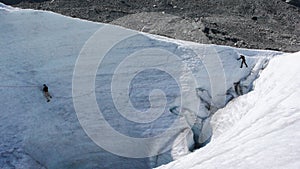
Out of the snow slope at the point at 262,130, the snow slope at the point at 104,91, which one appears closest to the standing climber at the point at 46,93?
the snow slope at the point at 104,91

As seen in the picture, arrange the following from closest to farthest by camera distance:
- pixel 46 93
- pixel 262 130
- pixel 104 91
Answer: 1. pixel 262 130
2. pixel 46 93
3. pixel 104 91

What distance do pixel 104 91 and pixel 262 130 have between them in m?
3.32

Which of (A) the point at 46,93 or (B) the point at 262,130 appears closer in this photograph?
(B) the point at 262,130

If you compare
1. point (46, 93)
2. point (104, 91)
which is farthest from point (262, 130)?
point (46, 93)

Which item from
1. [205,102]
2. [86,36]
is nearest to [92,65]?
[86,36]

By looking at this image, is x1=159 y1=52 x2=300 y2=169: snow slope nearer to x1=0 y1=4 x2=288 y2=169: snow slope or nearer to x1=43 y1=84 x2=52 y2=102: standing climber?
x1=0 y1=4 x2=288 y2=169: snow slope

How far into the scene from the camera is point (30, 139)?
774 cm

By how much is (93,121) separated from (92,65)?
120cm

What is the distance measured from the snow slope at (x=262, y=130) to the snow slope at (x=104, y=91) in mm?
421

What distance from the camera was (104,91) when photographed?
8.39m

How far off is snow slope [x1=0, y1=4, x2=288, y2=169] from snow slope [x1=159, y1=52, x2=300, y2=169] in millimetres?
421

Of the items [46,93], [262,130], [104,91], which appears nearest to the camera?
[262,130]

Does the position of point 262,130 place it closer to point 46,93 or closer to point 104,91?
point 104,91

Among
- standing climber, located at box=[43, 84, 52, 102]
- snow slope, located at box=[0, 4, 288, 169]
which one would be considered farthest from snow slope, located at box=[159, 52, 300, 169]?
standing climber, located at box=[43, 84, 52, 102]
